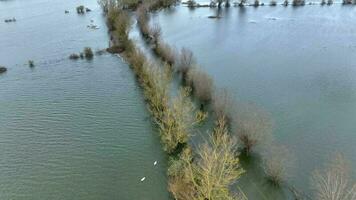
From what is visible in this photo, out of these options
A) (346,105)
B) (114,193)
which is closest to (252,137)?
(114,193)

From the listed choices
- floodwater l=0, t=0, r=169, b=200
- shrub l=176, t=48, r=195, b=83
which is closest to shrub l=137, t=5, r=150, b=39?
floodwater l=0, t=0, r=169, b=200

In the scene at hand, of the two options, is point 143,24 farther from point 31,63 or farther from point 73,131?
point 73,131

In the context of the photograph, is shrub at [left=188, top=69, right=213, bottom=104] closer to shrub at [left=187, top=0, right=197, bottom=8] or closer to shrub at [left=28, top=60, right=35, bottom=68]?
shrub at [left=28, top=60, right=35, bottom=68]

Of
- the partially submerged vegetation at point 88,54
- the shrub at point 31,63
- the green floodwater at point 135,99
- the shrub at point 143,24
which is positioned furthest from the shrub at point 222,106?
the shrub at point 31,63

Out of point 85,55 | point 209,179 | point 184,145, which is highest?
point 209,179

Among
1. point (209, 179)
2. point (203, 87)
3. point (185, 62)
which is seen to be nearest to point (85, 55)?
point (185, 62)

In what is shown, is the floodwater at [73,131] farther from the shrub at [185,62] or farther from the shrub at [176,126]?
the shrub at [185,62]

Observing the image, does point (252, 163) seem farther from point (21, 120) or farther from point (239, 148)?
point (21, 120)
